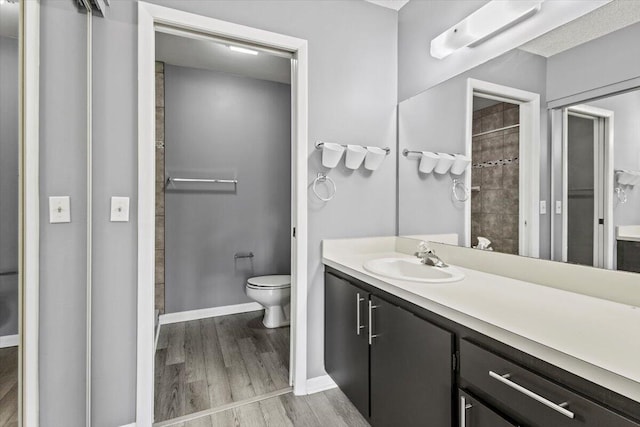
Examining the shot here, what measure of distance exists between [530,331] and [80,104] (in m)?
1.93

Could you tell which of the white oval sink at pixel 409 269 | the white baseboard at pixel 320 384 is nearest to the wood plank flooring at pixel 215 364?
the white baseboard at pixel 320 384

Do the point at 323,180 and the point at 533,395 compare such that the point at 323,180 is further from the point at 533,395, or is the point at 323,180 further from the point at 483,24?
the point at 533,395

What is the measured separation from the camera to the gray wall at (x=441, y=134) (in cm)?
141

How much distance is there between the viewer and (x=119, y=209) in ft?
5.16

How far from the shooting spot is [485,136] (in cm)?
164

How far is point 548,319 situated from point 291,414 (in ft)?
4.62

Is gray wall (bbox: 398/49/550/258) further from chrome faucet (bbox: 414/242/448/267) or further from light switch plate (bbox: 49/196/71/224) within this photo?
light switch plate (bbox: 49/196/71/224)

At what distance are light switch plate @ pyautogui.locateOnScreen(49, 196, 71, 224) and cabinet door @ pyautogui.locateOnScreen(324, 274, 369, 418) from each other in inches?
53.1

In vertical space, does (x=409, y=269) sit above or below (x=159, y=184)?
below

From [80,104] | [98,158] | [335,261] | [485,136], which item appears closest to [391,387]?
[335,261]

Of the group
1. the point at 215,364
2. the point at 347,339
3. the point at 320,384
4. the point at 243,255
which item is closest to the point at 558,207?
the point at 347,339

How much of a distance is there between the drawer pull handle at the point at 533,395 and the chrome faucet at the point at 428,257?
0.80m

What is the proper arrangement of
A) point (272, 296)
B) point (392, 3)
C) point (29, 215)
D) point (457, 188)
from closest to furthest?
point (29, 215) < point (457, 188) < point (392, 3) < point (272, 296)

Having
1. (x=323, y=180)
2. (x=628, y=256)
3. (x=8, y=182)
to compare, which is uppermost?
(x=323, y=180)
